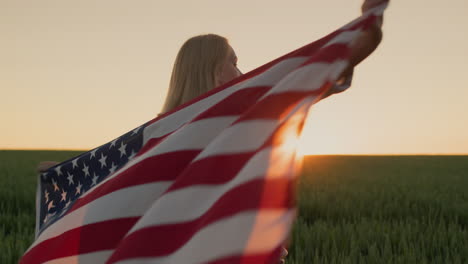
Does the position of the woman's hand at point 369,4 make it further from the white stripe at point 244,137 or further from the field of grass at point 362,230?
the field of grass at point 362,230

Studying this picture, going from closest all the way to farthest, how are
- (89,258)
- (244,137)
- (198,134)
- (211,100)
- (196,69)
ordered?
(244,137), (198,134), (89,258), (211,100), (196,69)

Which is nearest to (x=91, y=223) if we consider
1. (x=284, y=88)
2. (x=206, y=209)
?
(x=206, y=209)

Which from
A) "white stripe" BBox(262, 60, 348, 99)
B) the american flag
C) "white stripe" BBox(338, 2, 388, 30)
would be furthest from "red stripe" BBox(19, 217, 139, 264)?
"white stripe" BBox(338, 2, 388, 30)

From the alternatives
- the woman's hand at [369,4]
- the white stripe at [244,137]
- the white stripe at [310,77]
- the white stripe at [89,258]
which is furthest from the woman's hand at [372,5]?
the white stripe at [89,258]

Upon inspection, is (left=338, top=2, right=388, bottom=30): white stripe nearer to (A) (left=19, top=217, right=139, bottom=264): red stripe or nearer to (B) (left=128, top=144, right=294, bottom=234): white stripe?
(B) (left=128, top=144, right=294, bottom=234): white stripe

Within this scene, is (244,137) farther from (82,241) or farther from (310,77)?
(82,241)

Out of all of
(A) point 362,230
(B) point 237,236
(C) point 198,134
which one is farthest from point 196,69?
(A) point 362,230

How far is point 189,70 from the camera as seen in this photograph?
2.81 meters

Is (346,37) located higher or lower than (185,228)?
higher

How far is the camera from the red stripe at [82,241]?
204cm

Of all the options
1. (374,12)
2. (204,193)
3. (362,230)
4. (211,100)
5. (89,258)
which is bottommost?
(362,230)

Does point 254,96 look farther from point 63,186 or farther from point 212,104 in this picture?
point 63,186

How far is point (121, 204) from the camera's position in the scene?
6.68 feet

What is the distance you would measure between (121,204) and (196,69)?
99 centimetres
